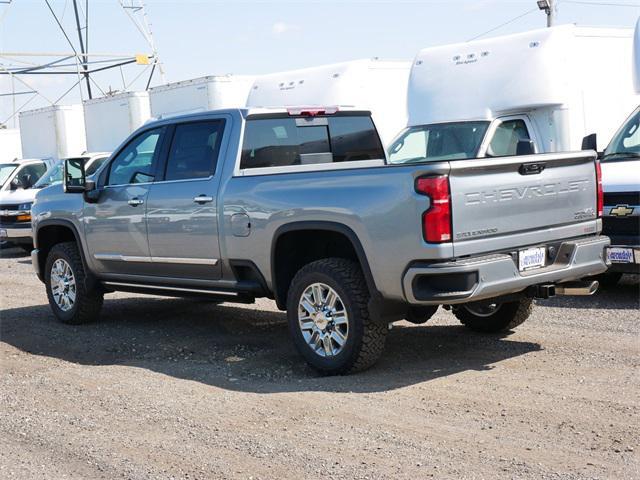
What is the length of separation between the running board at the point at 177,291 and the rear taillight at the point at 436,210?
81.4 inches

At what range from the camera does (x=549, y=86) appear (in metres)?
12.1

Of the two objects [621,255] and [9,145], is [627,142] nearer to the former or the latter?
[621,255]

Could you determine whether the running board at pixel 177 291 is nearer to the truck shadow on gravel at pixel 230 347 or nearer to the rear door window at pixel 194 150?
the truck shadow on gravel at pixel 230 347

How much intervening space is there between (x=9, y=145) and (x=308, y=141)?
905 inches

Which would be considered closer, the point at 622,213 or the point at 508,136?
the point at 622,213

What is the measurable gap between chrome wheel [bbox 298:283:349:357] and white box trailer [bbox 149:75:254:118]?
35.7 ft

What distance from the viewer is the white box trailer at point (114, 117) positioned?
21031mm

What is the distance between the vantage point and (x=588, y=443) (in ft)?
16.6

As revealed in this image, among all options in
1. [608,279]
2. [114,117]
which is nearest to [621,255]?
[608,279]

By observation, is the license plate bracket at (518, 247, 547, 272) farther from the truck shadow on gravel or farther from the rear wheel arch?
the rear wheel arch

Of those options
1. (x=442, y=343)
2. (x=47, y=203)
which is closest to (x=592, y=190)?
(x=442, y=343)

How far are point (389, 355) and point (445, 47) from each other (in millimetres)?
7375

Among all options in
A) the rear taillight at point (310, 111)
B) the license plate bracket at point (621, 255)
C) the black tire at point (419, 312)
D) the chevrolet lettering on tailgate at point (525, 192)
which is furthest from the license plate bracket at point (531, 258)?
the license plate bracket at point (621, 255)

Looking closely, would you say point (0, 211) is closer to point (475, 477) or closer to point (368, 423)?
point (368, 423)
